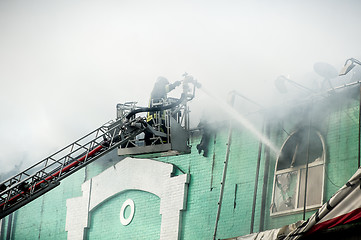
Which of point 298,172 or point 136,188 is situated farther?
point 136,188

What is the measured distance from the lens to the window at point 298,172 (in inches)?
502

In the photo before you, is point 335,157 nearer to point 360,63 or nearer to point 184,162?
point 360,63

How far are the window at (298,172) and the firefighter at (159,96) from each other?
3.01 metres

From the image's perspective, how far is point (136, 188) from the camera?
16.5 metres

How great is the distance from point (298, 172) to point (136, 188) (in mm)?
4906

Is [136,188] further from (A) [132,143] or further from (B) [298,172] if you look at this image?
(B) [298,172]

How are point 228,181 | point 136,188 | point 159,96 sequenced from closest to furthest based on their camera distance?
point 228,181, point 159,96, point 136,188

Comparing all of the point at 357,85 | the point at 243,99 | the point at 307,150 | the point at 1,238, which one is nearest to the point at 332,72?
the point at 357,85

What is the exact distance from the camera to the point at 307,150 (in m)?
12.6

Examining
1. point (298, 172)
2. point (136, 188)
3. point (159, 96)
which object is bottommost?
point (298, 172)

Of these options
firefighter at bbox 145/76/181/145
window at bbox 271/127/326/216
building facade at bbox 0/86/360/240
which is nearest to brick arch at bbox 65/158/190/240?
building facade at bbox 0/86/360/240

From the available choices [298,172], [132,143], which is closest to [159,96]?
[132,143]

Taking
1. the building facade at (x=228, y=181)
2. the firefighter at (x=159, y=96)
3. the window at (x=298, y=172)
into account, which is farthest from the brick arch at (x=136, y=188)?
the window at (x=298, y=172)

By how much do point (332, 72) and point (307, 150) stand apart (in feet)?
5.46
